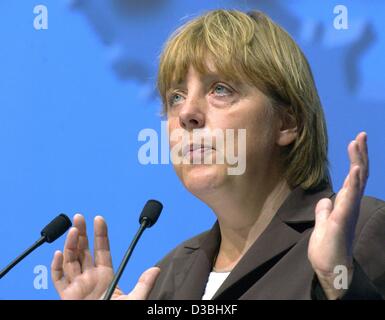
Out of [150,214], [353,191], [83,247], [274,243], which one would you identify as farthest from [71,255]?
[353,191]

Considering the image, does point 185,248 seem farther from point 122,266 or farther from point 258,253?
point 122,266

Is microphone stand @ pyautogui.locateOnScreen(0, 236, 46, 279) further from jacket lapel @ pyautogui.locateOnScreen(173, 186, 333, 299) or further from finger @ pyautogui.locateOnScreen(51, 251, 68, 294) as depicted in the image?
jacket lapel @ pyautogui.locateOnScreen(173, 186, 333, 299)

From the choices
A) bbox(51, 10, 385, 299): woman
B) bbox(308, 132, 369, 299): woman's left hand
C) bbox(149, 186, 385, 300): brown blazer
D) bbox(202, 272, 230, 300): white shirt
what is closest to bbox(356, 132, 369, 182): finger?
bbox(308, 132, 369, 299): woman's left hand

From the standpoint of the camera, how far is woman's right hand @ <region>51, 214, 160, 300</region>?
134 cm

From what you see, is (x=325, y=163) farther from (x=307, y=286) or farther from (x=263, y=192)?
(x=307, y=286)

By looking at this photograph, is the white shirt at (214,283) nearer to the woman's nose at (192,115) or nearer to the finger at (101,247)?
the finger at (101,247)

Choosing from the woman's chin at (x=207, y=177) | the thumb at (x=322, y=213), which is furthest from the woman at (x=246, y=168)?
the thumb at (x=322, y=213)

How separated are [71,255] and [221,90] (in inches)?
A: 17.0

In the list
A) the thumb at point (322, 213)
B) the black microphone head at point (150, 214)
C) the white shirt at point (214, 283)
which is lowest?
the white shirt at point (214, 283)

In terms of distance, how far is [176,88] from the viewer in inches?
56.6

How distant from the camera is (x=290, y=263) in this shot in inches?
48.9

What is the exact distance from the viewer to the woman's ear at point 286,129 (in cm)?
143

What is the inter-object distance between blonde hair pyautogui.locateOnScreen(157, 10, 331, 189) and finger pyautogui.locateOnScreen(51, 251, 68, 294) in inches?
16.4

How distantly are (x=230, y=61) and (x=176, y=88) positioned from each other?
0.45ft
